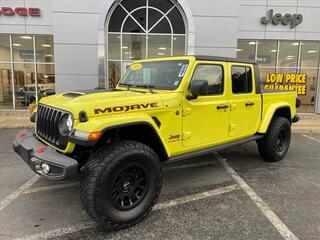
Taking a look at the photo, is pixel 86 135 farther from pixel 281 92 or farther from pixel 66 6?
pixel 66 6

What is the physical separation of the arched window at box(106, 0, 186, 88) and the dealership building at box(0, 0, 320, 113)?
0.04 m

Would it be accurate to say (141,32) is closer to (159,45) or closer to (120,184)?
(159,45)

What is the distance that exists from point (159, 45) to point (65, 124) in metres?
10.0

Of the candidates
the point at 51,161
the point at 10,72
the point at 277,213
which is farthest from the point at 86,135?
the point at 10,72

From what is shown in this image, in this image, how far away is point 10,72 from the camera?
13.6m

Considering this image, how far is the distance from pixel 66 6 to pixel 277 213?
11357 mm

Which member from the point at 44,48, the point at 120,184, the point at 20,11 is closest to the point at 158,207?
the point at 120,184

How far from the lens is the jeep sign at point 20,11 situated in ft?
40.7

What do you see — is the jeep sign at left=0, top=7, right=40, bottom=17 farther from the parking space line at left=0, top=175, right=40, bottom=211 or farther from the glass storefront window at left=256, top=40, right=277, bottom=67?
the glass storefront window at left=256, top=40, right=277, bottom=67

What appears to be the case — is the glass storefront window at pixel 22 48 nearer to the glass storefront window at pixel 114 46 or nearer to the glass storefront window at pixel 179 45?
the glass storefront window at pixel 114 46

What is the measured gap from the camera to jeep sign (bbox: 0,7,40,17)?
12.4 meters

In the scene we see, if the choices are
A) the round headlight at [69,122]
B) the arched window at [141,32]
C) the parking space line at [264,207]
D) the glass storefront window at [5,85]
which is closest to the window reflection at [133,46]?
the arched window at [141,32]

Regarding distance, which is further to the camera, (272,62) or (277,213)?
(272,62)

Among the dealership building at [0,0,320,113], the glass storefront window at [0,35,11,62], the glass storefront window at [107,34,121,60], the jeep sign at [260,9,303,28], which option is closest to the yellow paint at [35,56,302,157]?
the dealership building at [0,0,320,113]
